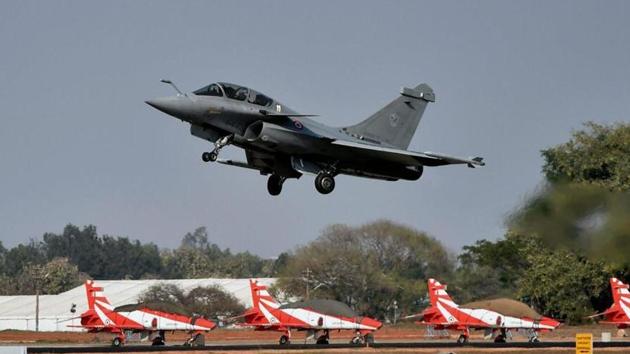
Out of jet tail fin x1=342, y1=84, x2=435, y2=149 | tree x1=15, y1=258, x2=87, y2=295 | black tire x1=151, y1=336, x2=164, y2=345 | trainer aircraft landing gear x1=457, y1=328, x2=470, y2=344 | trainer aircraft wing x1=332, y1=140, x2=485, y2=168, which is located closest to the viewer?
trainer aircraft wing x1=332, y1=140, x2=485, y2=168

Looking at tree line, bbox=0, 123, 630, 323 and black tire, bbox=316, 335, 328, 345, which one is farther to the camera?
black tire, bbox=316, 335, 328, 345

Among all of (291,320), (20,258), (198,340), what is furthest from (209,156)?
(20,258)

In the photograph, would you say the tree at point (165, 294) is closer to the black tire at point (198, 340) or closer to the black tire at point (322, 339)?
the black tire at point (198, 340)

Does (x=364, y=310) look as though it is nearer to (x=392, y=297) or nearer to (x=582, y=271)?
(x=392, y=297)

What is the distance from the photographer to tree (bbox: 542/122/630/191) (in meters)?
77.2

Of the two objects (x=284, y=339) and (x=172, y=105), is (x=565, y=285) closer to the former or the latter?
(x=284, y=339)

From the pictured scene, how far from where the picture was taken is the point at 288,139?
38.4 meters

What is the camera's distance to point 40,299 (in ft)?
357

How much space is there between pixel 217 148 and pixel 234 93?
6.97 ft

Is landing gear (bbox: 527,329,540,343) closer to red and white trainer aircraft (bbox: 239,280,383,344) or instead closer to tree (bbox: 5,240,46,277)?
red and white trainer aircraft (bbox: 239,280,383,344)

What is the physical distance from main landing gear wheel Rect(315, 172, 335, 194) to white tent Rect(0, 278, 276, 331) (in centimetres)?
5869

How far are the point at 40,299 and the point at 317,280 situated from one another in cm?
2986

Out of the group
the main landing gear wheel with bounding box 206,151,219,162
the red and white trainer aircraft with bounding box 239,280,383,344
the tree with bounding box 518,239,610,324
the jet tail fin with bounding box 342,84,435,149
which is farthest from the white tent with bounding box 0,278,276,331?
the main landing gear wheel with bounding box 206,151,219,162

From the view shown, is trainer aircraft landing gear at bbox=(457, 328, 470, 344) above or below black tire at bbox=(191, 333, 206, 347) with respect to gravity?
below
